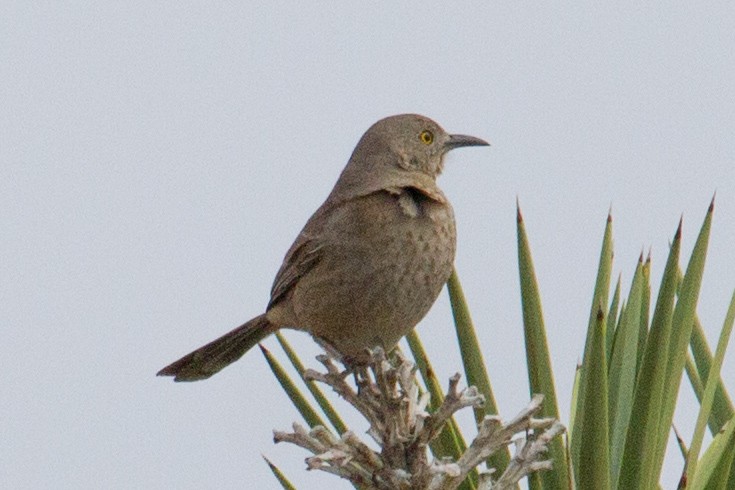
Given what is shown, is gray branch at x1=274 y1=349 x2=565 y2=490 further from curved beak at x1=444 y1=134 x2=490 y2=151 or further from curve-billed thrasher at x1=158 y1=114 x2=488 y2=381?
curved beak at x1=444 y1=134 x2=490 y2=151

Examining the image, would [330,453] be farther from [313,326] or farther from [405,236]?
[313,326]

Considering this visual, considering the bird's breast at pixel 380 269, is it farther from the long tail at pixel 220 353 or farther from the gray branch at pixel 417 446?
the gray branch at pixel 417 446

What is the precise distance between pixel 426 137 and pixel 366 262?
1.34m

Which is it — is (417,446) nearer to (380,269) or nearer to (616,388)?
(616,388)

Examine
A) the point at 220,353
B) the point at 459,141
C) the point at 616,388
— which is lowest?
the point at 616,388

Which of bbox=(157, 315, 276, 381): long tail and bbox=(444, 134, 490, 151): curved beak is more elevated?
bbox=(444, 134, 490, 151): curved beak

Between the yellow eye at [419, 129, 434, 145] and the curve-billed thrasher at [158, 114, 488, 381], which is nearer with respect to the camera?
the curve-billed thrasher at [158, 114, 488, 381]

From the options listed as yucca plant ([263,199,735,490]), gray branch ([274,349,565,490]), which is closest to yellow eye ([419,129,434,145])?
yucca plant ([263,199,735,490])

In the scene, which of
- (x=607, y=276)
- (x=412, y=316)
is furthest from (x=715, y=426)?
(x=412, y=316)

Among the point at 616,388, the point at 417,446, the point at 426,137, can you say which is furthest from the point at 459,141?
the point at 417,446

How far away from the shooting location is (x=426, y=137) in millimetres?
6078

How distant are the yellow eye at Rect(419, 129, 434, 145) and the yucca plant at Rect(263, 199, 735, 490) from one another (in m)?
2.52

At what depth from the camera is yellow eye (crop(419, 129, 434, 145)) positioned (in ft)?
19.9

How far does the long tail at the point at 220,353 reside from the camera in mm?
5789
